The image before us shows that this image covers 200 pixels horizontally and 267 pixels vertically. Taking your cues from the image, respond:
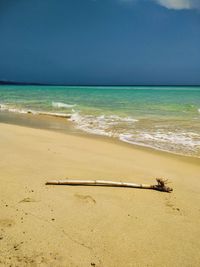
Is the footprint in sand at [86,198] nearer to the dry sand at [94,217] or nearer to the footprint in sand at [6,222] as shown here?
the dry sand at [94,217]

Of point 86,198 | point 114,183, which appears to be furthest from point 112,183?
point 86,198

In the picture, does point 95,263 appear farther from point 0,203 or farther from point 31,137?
point 31,137

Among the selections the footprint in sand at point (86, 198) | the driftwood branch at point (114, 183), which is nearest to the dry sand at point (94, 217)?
the footprint in sand at point (86, 198)

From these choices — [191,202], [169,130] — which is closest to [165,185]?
[191,202]

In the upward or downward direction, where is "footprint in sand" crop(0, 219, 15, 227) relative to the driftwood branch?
downward

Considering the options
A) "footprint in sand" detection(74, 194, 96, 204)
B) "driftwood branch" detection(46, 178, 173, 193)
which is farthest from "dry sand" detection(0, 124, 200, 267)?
"driftwood branch" detection(46, 178, 173, 193)

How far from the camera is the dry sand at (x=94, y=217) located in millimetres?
2850

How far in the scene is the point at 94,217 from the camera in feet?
11.7

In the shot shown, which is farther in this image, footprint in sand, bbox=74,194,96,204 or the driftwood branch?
the driftwood branch

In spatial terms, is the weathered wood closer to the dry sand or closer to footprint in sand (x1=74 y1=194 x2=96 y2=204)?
the dry sand

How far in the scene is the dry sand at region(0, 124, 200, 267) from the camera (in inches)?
112

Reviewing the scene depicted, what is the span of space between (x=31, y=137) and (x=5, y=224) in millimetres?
5807

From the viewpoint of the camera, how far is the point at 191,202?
424cm

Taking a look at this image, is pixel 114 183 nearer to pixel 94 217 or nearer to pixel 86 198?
pixel 86 198
